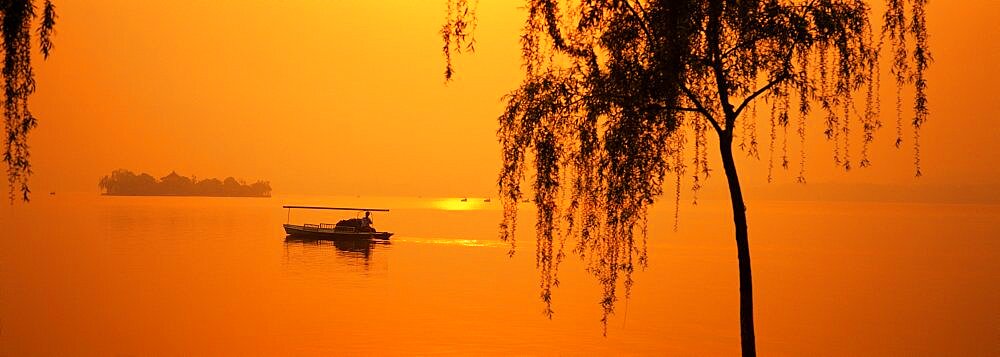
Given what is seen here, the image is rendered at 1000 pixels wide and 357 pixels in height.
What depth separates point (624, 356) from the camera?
33406 millimetres

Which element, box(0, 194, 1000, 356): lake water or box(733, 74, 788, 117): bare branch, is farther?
box(0, 194, 1000, 356): lake water

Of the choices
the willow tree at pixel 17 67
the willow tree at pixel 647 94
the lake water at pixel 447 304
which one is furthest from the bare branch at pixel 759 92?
the lake water at pixel 447 304

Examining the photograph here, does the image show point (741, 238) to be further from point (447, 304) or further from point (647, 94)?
point (447, 304)

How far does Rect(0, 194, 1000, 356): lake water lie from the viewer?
35625mm

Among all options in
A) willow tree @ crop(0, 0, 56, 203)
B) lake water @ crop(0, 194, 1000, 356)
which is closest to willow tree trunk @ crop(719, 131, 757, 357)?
willow tree @ crop(0, 0, 56, 203)

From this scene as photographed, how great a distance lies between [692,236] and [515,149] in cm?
12132

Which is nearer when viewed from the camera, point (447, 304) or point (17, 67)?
point (17, 67)

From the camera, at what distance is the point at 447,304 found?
47531 millimetres

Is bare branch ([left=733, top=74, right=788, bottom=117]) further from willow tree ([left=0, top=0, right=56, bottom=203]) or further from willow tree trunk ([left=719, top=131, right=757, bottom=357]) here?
willow tree ([left=0, top=0, right=56, bottom=203])

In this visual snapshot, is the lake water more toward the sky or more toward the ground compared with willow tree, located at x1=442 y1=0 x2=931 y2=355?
more toward the ground

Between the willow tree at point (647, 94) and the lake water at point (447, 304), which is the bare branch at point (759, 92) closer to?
the willow tree at point (647, 94)

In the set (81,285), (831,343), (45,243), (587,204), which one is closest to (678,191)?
(587,204)

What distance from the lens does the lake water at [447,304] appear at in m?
35.6

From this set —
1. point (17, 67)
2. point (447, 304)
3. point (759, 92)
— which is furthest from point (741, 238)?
point (447, 304)
